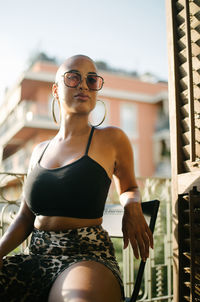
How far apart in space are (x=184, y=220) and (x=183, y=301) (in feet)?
1.58

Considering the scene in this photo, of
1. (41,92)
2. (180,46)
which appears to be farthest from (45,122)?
(180,46)

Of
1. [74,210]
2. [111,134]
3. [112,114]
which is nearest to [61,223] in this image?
[74,210]

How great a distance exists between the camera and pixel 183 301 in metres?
2.05

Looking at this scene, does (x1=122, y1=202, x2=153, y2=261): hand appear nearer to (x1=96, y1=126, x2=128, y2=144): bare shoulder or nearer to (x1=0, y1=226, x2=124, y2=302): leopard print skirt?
(x1=0, y1=226, x2=124, y2=302): leopard print skirt

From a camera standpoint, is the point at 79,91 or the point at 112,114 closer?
the point at 79,91

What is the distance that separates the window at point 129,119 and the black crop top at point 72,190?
22.1 metres

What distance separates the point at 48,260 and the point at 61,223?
166mm

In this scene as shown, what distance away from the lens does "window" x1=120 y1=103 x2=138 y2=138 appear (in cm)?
2358

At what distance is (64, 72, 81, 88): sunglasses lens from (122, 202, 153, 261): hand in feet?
2.16

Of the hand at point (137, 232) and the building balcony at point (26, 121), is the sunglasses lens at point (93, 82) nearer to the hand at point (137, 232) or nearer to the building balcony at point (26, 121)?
the hand at point (137, 232)

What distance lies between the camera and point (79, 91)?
1676 millimetres

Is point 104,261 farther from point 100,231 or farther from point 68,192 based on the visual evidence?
point 68,192

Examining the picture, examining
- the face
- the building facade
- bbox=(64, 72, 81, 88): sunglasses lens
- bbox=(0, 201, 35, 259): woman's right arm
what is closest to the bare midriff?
bbox=(0, 201, 35, 259): woman's right arm

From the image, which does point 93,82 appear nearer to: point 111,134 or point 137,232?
point 111,134
